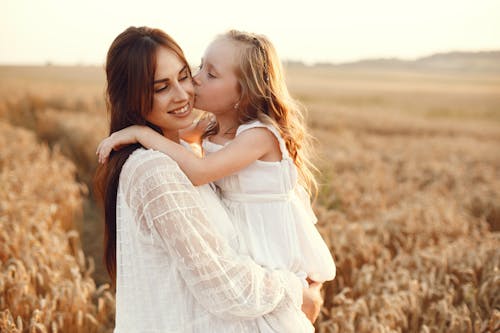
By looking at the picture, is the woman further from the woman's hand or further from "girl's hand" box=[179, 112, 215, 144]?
"girl's hand" box=[179, 112, 215, 144]

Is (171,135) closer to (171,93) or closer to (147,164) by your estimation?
(171,93)

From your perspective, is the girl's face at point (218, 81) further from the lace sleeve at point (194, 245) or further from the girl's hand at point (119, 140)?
the lace sleeve at point (194, 245)

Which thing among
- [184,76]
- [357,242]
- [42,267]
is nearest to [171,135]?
[184,76]

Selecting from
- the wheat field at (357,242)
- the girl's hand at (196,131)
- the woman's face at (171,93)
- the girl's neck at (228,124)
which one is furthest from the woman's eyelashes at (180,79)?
the wheat field at (357,242)

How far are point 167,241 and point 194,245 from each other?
0.34ft

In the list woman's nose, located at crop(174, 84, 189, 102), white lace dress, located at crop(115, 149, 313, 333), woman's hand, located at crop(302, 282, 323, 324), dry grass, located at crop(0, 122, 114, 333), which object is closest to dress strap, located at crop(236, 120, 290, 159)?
woman's nose, located at crop(174, 84, 189, 102)

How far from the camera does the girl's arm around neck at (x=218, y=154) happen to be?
6.28 feet

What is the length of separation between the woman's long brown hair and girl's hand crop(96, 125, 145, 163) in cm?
3

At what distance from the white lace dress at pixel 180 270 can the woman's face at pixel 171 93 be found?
267 mm

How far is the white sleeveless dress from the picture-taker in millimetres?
1969

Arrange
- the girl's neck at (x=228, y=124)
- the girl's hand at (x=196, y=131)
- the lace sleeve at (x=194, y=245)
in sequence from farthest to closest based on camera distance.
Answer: the girl's hand at (x=196, y=131) < the girl's neck at (x=228, y=124) < the lace sleeve at (x=194, y=245)

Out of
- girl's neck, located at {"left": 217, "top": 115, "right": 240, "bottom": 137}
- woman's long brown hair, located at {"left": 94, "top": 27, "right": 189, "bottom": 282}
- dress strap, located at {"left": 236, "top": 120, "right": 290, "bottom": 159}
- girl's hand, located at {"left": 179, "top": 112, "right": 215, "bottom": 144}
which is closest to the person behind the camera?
woman's long brown hair, located at {"left": 94, "top": 27, "right": 189, "bottom": 282}

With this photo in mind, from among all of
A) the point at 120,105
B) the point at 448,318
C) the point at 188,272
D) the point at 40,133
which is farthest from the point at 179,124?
the point at 40,133

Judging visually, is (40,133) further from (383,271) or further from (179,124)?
(179,124)
